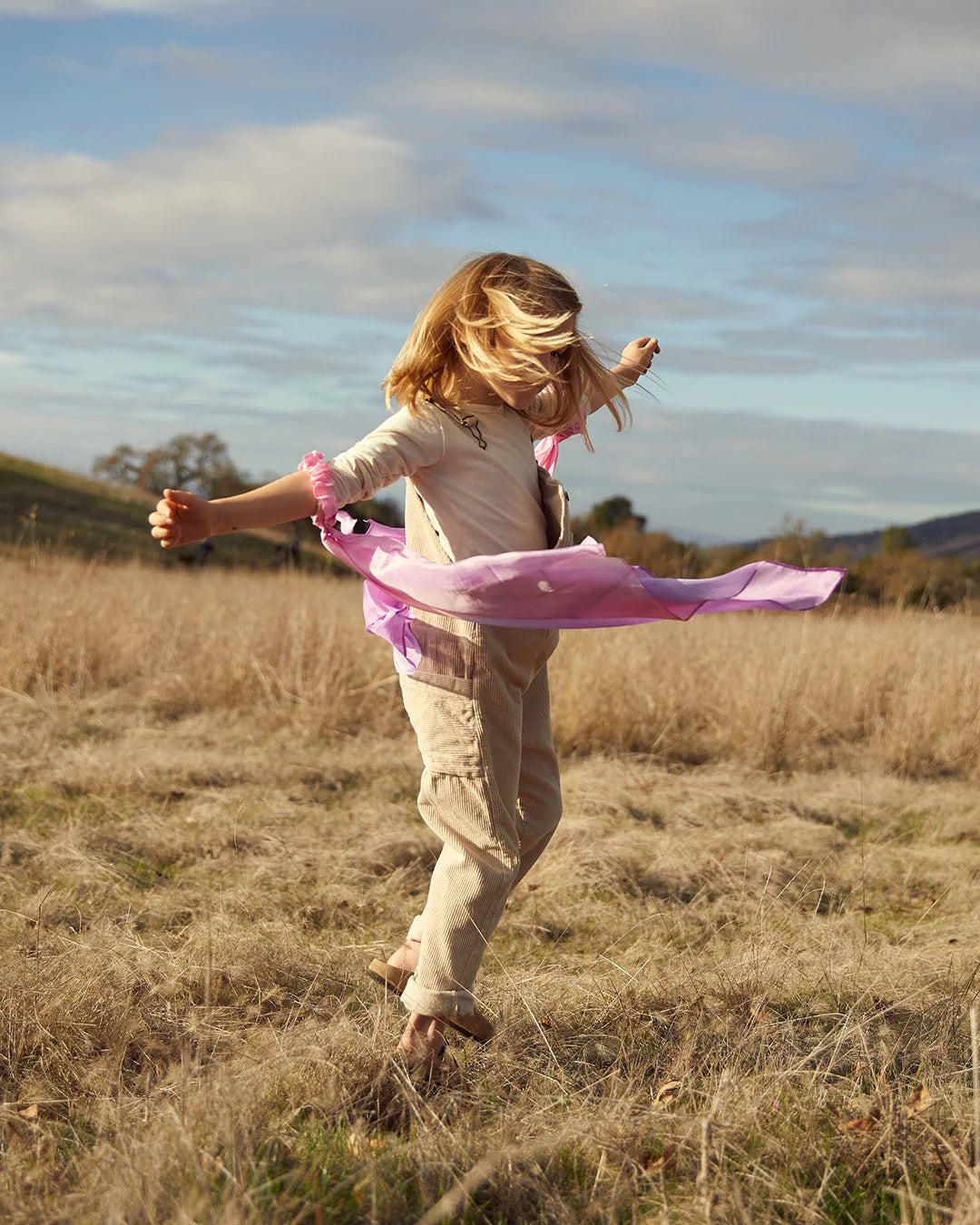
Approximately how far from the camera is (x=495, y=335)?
2316 millimetres

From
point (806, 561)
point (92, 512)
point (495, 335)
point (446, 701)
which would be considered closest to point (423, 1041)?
point (446, 701)

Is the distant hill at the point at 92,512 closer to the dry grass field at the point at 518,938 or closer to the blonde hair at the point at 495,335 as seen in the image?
the dry grass field at the point at 518,938

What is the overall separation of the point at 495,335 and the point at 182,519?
78cm

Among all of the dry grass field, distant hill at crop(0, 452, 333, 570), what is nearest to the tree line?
the dry grass field

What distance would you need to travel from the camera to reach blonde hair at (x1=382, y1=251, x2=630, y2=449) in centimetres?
226

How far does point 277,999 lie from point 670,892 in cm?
171

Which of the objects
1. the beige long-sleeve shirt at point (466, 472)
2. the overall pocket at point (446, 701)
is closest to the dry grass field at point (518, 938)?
the overall pocket at point (446, 701)

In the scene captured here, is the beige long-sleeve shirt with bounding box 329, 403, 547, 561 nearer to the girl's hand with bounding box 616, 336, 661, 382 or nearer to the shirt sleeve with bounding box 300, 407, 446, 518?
the shirt sleeve with bounding box 300, 407, 446, 518

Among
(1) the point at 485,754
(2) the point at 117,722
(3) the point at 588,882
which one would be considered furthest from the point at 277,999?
(2) the point at 117,722

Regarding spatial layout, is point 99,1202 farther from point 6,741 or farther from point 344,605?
point 344,605

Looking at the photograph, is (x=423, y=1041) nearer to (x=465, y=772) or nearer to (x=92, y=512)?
(x=465, y=772)

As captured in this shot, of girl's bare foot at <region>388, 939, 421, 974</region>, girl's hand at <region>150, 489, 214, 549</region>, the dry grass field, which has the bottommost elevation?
the dry grass field

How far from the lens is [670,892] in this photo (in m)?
4.04

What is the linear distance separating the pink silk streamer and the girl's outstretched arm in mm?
44
